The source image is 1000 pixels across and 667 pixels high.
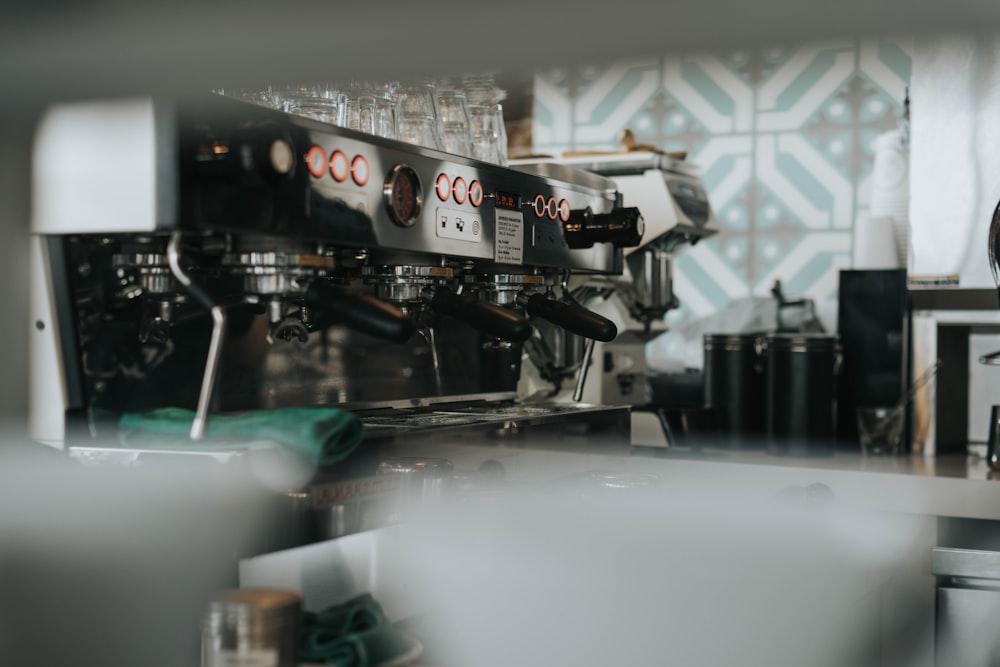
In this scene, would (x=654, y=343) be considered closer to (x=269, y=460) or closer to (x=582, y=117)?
(x=582, y=117)

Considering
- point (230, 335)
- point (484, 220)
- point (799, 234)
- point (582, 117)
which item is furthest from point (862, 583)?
point (582, 117)

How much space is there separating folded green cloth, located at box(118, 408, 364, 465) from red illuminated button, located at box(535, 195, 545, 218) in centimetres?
48

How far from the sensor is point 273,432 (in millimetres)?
767

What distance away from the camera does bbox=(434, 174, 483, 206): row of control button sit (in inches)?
40.9

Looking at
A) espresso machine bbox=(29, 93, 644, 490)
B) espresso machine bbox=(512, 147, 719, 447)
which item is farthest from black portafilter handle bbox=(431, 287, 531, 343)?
espresso machine bbox=(512, 147, 719, 447)

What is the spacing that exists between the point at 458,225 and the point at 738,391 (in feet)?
4.88

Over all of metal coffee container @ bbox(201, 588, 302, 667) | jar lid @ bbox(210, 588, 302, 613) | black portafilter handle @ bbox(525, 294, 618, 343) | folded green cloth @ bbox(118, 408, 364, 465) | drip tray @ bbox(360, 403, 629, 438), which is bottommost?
metal coffee container @ bbox(201, 588, 302, 667)

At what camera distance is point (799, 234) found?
9.52ft

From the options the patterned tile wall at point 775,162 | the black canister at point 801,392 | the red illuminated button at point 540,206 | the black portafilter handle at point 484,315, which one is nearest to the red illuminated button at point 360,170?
the black portafilter handle at point 484,315

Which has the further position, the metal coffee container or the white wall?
the white wall

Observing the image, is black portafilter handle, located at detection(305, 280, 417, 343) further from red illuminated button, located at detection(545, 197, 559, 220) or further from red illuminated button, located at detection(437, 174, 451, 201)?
red illuminated button, located at detection(545, 197, 559, 220)

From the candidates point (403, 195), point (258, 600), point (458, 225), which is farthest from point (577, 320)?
point (258, 600)

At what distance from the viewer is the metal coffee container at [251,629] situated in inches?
25.4

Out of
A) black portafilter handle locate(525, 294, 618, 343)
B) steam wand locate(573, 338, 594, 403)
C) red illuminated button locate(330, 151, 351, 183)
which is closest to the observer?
red illuminated button locate(330, 151, 351, 183)
